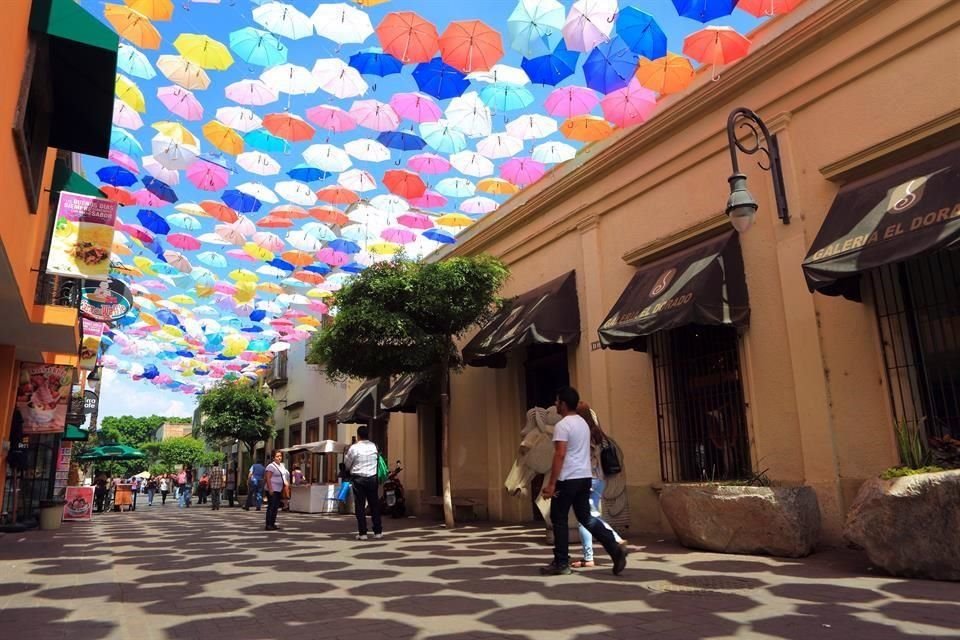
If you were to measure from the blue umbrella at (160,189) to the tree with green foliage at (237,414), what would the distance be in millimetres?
18009

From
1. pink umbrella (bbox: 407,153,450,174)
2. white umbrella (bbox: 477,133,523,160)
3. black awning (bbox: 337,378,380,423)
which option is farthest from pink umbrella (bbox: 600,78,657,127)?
black awning (bbox: 337,378,380,423)

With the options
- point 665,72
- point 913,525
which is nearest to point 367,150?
point 665,72

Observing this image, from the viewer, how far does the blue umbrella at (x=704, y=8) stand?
307 inches

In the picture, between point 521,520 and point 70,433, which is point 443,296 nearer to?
point 521,520

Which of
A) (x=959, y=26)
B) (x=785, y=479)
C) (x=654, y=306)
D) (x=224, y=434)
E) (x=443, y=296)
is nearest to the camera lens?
(x=959, y=26)

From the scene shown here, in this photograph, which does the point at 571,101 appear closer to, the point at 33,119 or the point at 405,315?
the point at 405,315

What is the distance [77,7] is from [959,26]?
996 centimetres

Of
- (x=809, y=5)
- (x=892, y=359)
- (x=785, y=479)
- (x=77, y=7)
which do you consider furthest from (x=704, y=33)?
(x=77, y=7)

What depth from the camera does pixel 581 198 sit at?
501 inches

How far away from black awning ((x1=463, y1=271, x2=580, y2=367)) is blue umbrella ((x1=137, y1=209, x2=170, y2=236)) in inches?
273

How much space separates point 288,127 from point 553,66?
449 centimetres

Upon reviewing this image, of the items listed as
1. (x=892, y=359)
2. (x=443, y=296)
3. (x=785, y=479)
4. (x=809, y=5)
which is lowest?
(x=785, y=479)

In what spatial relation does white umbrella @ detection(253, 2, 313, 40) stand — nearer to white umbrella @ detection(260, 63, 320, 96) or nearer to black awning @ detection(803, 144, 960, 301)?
white umbrella @ detection(260, 63, 320, 96)

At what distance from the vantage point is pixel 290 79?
9.92 metres
